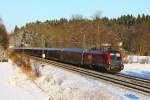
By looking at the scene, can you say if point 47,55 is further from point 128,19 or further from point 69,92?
point 128,19

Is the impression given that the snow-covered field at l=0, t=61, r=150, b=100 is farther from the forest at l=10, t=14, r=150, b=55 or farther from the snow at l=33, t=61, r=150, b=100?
the forest at l=10, t=14, r=150, b=55

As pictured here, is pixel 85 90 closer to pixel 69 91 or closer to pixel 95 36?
pixel 69 91

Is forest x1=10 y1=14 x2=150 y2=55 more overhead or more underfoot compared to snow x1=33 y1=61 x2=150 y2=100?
more overhead

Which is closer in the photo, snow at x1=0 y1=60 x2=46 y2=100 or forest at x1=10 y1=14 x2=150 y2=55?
snow at x1=0 y1=60 x2=46 y2=100

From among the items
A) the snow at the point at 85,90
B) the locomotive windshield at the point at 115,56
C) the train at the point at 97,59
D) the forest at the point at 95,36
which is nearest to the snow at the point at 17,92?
the snow at the point at 85,90

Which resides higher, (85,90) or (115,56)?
(115,56)

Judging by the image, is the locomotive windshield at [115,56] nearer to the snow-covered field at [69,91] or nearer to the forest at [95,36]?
the snow-covered field at [69,91]

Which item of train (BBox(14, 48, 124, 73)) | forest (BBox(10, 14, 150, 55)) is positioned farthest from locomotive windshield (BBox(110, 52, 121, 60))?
forest (BBox(10, 14, 150, 55))

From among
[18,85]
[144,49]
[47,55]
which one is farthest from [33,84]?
[144,49]

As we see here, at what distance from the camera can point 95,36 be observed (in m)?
79.9

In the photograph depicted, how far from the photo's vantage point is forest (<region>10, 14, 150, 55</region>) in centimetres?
8269

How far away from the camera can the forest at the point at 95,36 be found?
82688 mm

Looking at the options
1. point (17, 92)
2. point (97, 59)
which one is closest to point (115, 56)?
point (97, 59)

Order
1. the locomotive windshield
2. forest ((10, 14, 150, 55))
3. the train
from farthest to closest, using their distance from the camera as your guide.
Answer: forest ((10, 14, 150, 55)) → the locomotive windshield → the train
